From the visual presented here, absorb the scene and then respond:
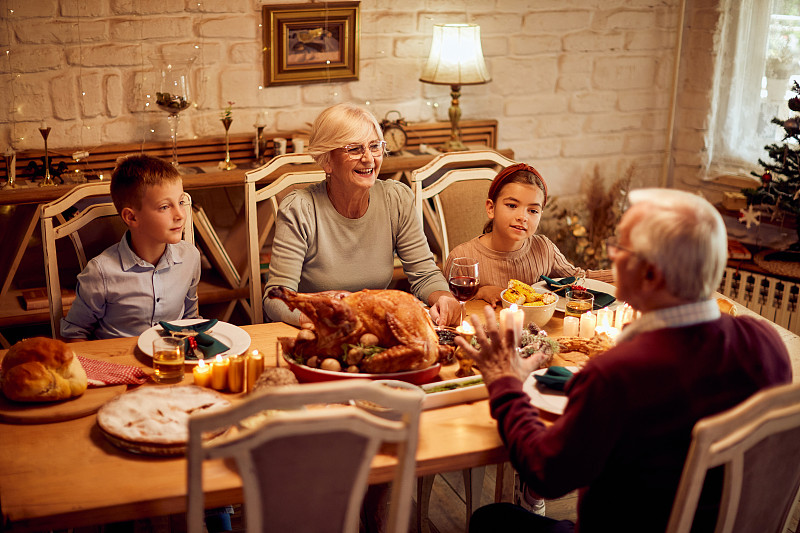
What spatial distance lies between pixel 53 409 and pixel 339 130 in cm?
111

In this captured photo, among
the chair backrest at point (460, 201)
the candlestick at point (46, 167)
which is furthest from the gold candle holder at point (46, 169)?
the chair backrest at point (460, 201)

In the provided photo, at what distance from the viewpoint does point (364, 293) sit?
173 cm

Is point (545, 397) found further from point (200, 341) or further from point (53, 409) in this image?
point (53, 409)

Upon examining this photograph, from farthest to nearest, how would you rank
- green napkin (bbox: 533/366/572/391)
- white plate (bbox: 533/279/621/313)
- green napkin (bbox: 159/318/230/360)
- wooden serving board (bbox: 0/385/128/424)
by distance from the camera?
1. white plate (bbox: 533/279/621/313)
2. green napkin (bbox: 159/318/230/360)
3. green napkin (bbox: 533/366/572/391)
4. wooden serving board (bbox: 0/385/128/424)

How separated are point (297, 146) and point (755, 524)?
2334mm

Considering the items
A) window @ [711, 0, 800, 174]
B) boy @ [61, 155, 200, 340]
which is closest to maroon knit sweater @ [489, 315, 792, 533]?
boy @ [61, 155, 200, 340]

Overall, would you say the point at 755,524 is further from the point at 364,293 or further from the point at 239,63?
the point at 239,63

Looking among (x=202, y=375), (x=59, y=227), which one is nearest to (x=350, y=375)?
(x=202, y=375)

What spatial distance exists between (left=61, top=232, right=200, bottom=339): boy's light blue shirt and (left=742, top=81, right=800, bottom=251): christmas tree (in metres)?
2.43

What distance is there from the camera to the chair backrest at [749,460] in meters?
1.24

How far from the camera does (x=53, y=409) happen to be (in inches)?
61.9

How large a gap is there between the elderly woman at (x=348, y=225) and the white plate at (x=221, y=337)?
0.66 feet

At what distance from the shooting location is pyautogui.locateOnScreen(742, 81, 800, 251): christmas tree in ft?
10.7

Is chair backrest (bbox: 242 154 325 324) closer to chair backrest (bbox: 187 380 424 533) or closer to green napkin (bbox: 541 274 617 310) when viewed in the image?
green napkin (bbox: 541 274 617 310)
